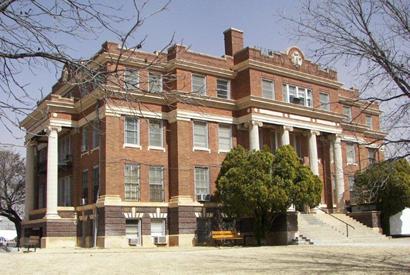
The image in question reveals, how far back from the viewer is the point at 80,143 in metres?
39.4

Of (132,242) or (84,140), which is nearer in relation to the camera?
(132,242)

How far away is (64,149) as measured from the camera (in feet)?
137

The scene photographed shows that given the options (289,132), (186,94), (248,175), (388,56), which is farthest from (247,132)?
(186,94)

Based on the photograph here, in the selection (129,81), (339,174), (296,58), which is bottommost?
(129,81)

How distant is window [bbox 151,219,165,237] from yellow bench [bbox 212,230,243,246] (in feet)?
11.8

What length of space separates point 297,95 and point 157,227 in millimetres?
14511

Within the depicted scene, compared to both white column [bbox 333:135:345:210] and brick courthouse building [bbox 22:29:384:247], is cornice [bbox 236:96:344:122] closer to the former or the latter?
brick courthouse building [bbox 22:29:384:247]

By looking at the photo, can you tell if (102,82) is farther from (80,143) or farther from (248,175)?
(80,143)

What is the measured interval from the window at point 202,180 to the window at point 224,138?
2.24 metres

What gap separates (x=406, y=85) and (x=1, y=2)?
33.8 ft

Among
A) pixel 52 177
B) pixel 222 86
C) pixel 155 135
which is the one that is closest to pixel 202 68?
pixel 222 86

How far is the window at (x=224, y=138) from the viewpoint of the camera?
1537 inches

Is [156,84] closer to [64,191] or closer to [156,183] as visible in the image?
[156,183]

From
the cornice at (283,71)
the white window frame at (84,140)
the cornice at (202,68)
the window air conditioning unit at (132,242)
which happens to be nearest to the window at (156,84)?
the window air conditioning unit at (132,242)
